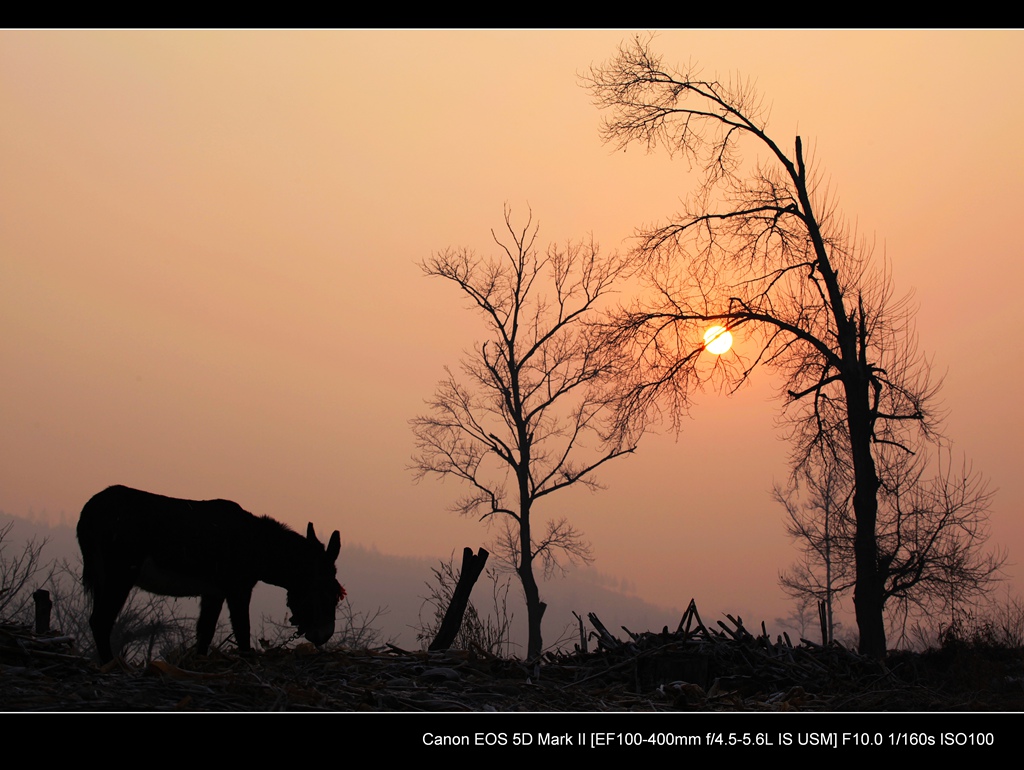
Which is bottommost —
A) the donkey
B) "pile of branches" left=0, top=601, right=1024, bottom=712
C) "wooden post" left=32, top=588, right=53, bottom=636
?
"pile of branches" left=0, top=601, right=1024, bottom=712

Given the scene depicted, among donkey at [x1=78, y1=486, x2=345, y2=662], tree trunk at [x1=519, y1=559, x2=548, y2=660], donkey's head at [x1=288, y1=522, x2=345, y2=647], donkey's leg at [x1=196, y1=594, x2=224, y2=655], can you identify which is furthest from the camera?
tree trunk at [x1=519, y1=559, x2=548, y2=660]

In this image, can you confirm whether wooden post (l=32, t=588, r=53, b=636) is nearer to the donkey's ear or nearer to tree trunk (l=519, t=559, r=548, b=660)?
the donkey's ear

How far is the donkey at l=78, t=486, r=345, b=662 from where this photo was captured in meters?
9.93

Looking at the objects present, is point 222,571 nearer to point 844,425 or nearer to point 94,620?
point 94,620

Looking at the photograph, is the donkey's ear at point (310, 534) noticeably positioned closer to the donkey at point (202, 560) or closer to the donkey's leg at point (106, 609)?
the donkey at point (202, 560)

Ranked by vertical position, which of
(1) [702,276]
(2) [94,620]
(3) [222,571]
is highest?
(1) [702,276]

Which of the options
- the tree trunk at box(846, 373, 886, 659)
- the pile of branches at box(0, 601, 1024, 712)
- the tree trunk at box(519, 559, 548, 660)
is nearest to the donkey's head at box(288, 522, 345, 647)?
the pile of branches at box(0, 601, 1024, 712)

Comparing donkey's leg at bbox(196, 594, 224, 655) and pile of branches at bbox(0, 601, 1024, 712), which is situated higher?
donkey's leg at bbox(196, 594, 224, 655)

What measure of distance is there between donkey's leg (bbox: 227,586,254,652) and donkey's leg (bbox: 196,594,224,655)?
0.48 ft

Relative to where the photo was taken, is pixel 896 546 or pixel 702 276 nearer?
pixel 896 546

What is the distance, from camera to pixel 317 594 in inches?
426
